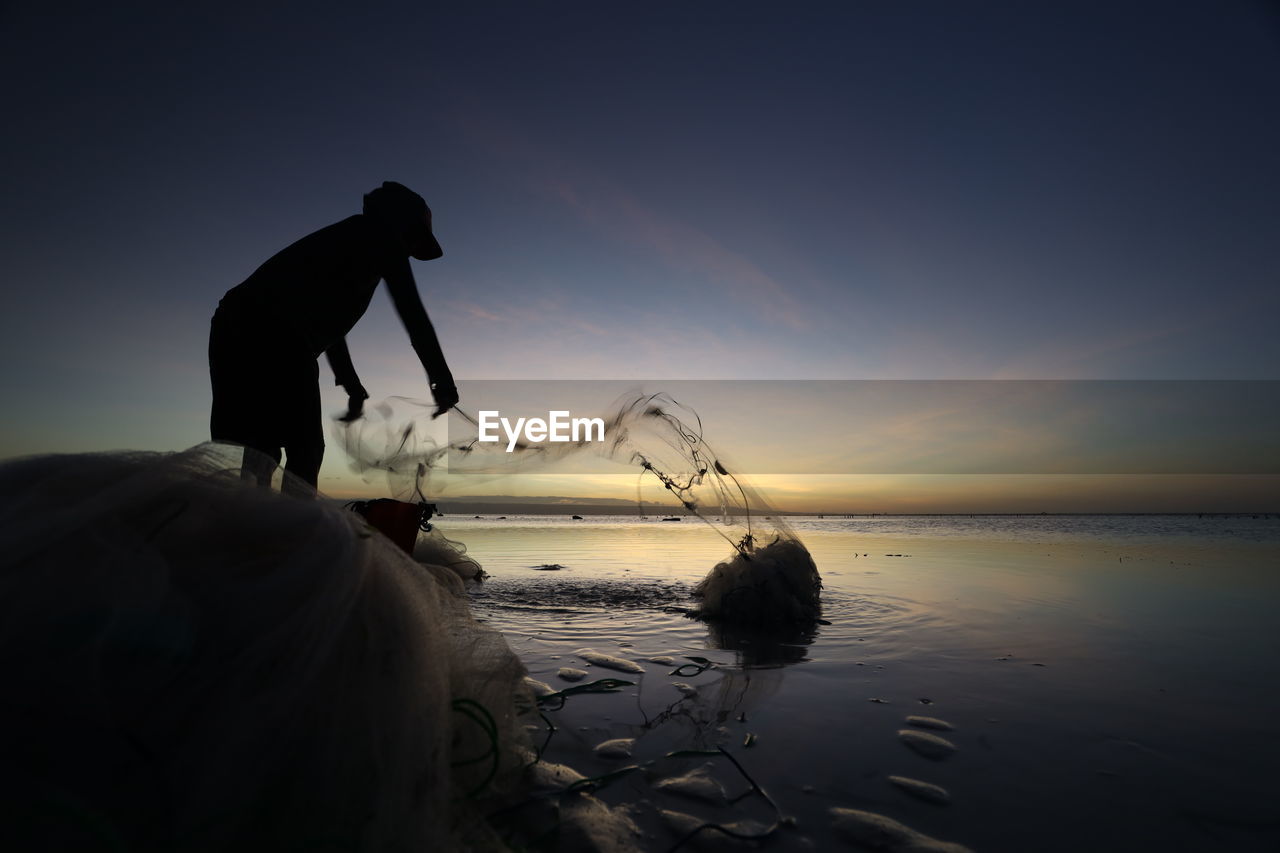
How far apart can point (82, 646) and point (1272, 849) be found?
318 cm

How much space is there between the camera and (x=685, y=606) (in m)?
5.58

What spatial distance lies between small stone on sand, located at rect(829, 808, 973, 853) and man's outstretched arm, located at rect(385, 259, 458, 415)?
9.46 ft

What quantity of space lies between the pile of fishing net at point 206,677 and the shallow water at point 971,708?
0.85m

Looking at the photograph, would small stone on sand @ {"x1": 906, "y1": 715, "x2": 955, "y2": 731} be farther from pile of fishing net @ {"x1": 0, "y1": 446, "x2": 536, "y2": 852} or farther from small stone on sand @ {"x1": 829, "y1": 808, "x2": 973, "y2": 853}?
pile of fishing net @ {"x1": 0, "y1": 446, "x2": 536, "y2": 852}

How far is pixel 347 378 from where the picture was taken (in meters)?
3.78

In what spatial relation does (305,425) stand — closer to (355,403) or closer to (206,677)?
(355,403)

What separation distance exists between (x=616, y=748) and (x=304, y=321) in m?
2.75

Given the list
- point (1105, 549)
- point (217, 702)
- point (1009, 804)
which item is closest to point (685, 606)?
point (1009, 804)

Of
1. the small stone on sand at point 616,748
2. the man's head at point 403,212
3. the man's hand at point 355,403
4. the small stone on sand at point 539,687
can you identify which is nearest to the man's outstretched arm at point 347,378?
the man's hand at point 355,403

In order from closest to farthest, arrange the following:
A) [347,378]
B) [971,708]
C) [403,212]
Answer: [971,708] < [403,212] < [347,378]

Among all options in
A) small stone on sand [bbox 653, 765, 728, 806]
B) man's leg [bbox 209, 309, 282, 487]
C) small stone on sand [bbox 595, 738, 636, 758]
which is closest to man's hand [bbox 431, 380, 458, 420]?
man's leg [bbox 209, 309, 282, 487]

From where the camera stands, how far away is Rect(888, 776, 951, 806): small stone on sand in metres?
1.80

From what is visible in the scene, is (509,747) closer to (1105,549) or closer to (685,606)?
(685,606)

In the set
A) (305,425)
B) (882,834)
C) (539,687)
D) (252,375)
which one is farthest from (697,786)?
(252,375)
